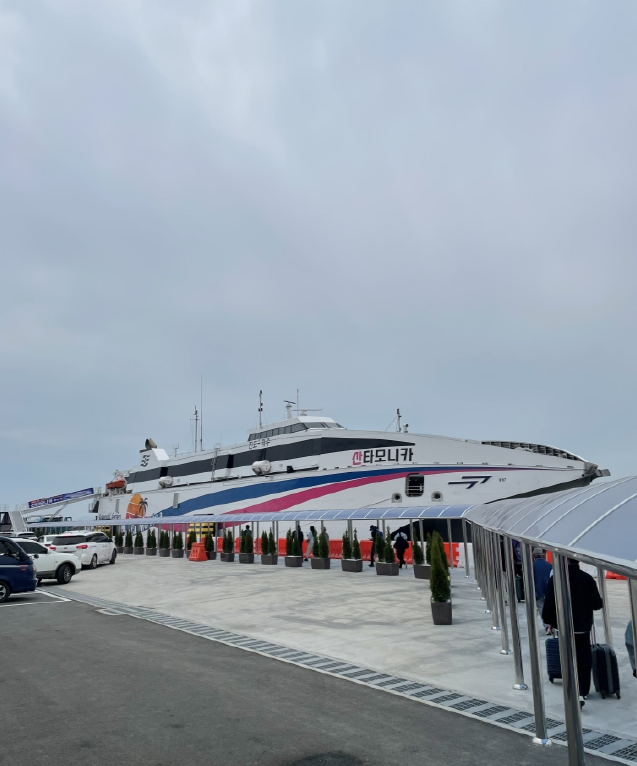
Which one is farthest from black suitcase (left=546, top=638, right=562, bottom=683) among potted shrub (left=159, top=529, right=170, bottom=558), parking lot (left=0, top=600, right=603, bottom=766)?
potted shrub (left=159, top=529, right=170, bottom=558)

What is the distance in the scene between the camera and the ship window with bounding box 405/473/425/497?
2650 centimetres

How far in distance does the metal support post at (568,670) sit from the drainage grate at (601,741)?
712mm

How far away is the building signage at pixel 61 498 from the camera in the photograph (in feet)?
207

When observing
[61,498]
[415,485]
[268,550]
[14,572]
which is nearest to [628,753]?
[14,572]

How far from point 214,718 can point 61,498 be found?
223 ft

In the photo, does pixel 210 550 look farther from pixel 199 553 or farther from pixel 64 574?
pixel 64 574

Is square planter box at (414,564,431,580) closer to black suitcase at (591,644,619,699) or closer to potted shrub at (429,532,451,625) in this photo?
potted shrub at (429,532,451,625)

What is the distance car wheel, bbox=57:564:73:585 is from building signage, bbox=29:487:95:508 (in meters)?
44.1

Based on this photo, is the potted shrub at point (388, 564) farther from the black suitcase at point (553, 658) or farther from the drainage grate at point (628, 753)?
the drainage grate at point (628, 753)

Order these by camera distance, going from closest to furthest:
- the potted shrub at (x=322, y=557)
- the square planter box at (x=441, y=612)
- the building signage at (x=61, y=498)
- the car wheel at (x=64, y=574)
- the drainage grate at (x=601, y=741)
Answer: the drainage grate at (x=601, y=741) < the square planter box at (x=441, y=612) < the car wheel at (x=64, y=574) < the potted shrub at (x=322, y=557) < the building signage at (x=61, y=498)

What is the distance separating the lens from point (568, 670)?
4.68 m

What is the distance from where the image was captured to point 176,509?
136 ft

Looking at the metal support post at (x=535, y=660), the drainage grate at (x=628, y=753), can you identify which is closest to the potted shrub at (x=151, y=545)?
the metal support post at (x=535, y=660)

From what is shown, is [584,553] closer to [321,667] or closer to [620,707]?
[620,707]
